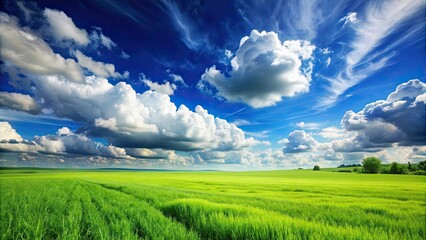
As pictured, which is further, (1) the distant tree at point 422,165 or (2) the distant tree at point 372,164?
(2) the distant tree at point 372,164

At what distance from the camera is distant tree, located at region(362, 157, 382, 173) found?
97.0 m

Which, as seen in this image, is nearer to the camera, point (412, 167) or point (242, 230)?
point (242, 230)

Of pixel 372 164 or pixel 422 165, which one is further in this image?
pixel 372 164

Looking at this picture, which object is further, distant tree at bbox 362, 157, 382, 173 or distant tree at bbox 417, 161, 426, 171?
distant tree at bbox 362, 157, 382, 173

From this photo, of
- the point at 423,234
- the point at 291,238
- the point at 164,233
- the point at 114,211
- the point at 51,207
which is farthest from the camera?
the point at 51,207

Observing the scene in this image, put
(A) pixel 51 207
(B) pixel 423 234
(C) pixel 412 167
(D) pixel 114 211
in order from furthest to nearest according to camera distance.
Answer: (C) pixel 412 167, (A) pixel 51 207, (D) pixel 114 211, (B) pixel 423 234

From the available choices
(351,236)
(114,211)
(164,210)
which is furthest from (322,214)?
(114,211)

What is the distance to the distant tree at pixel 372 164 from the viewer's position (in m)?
97.0

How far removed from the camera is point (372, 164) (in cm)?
9806

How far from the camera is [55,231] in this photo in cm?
502

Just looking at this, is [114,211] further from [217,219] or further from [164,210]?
[217,219]

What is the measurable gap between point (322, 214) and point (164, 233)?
6.00m

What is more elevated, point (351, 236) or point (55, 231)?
point (351, 236)

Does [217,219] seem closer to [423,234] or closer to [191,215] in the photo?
[191,215]
